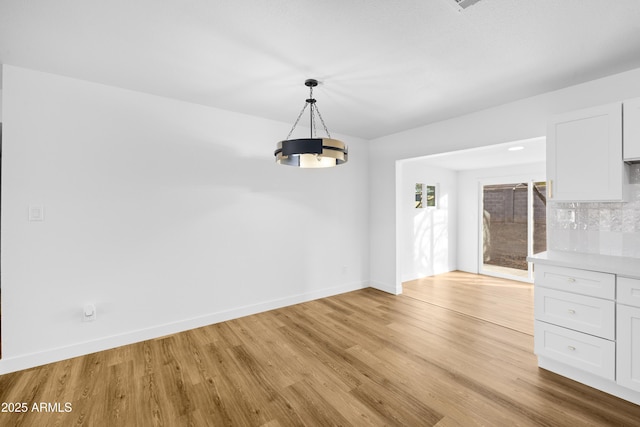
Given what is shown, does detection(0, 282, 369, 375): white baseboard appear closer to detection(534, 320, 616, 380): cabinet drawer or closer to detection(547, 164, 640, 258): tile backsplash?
detection(534, 320, 616, 380): cabinet drawer

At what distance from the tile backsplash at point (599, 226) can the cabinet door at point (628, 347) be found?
81cm

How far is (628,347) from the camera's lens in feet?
6.57

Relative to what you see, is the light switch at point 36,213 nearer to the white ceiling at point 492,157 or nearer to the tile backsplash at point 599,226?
the white ceiling at point 492,157

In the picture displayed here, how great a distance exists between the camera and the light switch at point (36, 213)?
8.21 feet

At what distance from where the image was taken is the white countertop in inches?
80.5

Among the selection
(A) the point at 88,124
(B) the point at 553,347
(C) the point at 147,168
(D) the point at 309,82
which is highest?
(D) the point at 309,82

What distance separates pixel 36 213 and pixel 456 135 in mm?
4534

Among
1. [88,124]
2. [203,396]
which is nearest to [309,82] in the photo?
[88,124]

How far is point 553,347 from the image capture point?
2.36m

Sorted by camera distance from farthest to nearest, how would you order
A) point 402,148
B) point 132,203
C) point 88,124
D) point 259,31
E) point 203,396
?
point 402,148, point 132,203, point 88,124, point 203,396, point 259,31

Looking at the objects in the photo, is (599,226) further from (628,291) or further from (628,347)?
(628,347)

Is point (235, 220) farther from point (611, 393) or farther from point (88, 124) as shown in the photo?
point (611, 393)

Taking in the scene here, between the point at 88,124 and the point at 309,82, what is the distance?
2.16 meters

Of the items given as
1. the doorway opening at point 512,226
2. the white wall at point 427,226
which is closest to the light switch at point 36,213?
the white wall at point 427,226
